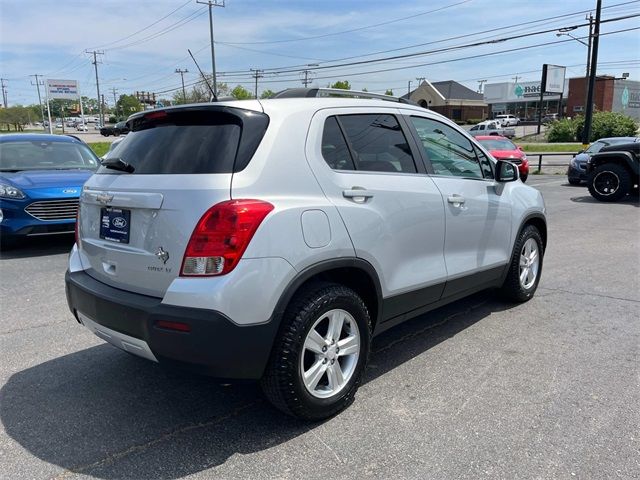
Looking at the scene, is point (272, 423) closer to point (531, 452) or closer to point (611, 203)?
point (531, 452)

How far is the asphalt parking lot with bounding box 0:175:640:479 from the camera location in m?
2.61

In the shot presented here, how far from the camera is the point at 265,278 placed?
2.57 m

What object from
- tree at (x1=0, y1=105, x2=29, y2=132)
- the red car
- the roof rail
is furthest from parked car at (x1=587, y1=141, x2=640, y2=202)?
tree at (x1=0, y1=105, x2=29, y2=132)

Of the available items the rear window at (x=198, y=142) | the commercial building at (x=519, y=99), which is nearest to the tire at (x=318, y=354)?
the rear window at (x=198, y=142)

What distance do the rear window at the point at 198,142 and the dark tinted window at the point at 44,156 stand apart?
5761mm

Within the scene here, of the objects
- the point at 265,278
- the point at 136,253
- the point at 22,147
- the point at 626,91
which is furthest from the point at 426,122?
the point at 626,91

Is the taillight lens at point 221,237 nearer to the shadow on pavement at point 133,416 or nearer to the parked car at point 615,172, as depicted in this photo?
the shadow on pavement at point 133,416

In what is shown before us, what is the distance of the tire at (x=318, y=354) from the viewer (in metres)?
2.71

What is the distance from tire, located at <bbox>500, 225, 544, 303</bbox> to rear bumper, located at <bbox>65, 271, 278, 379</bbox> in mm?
2990

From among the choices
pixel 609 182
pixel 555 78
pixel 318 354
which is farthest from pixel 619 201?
pixel 555 78

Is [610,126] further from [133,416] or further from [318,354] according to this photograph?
[133,416]

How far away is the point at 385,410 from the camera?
3.12 m

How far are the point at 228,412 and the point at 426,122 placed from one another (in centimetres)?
249

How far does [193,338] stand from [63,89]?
7791 cm
